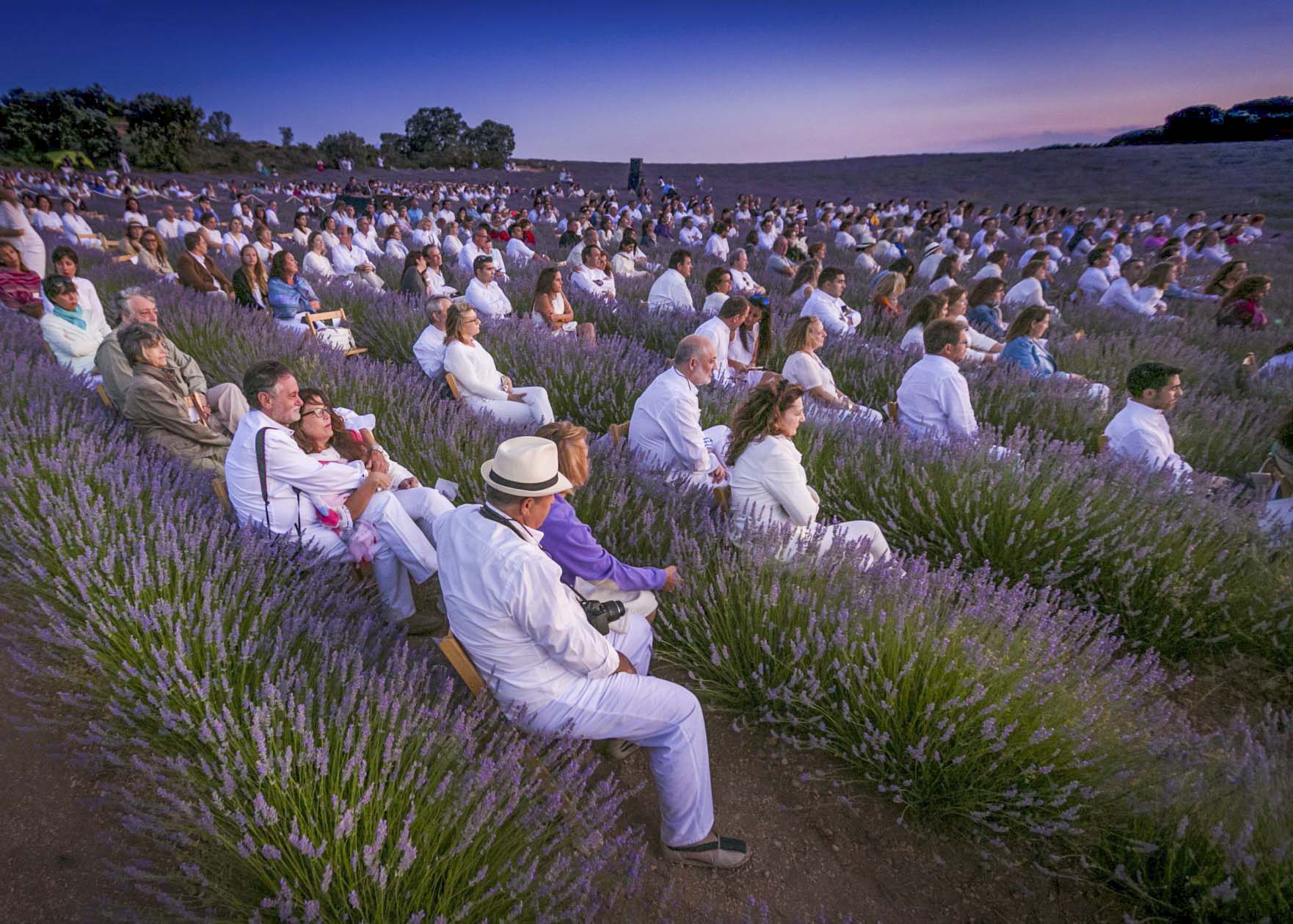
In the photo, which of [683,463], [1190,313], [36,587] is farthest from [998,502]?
[1190,313]

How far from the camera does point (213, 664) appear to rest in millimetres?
1931

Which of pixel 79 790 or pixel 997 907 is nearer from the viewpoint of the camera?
pixel 997 907

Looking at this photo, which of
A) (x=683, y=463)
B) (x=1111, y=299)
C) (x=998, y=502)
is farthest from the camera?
(x=1111, y=299)

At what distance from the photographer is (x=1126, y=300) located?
884 cm

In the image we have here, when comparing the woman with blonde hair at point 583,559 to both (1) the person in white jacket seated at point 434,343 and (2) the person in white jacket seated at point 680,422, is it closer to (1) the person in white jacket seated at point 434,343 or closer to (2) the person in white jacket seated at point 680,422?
(2) the person in white jacket seated at point 680,422

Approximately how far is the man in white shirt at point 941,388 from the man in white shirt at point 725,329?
1.43m

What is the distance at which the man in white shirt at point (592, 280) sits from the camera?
26.6 ft

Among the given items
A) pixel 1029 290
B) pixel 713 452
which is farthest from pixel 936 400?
pixel 1029 290

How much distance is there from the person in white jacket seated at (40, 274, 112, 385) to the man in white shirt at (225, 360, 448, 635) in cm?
291

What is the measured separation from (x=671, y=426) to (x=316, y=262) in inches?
279

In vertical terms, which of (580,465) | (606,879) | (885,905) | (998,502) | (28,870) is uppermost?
(580,465)

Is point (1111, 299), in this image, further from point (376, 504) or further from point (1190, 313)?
point (376, 504)

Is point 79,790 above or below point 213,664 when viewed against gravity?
below

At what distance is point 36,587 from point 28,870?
0.98 m
